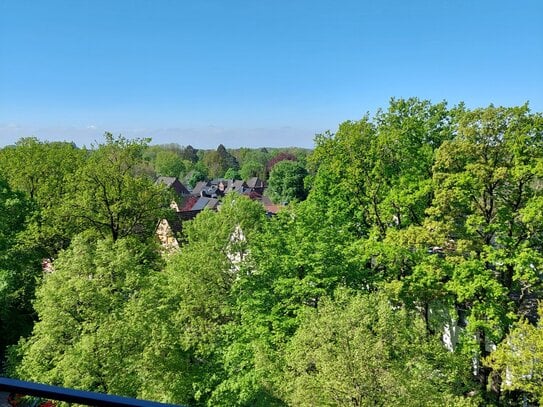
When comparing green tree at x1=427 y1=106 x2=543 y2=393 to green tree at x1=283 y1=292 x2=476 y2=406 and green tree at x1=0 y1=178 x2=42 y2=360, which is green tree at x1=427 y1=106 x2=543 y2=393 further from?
green tree at x1=0 y1=178 x2=42 y2=360

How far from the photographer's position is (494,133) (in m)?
12.1

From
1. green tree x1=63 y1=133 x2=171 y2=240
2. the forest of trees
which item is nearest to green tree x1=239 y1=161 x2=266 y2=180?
green tree x1=63 y1=133 x2=171 y2=240

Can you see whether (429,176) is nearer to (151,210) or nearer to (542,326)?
(542,326)

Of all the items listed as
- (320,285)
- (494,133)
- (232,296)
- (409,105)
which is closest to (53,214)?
(232,296)

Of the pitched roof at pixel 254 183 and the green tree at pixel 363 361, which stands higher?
the pitched roof at pixel 254 183

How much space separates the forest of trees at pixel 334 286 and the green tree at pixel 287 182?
3799 cm

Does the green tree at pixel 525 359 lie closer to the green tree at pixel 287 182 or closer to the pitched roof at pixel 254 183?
the green tree at pixel 287 182

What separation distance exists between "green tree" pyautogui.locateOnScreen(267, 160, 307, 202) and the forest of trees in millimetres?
37995

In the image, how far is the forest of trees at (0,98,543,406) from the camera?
943 centimetres

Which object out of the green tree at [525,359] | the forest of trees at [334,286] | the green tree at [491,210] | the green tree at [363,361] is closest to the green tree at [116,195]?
the forest of trees at [334,286]

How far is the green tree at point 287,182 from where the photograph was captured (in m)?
55.5

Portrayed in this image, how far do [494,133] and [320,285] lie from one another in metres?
6.16

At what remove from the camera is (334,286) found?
39.9 feet

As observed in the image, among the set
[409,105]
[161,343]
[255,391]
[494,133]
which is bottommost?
[255,391]
